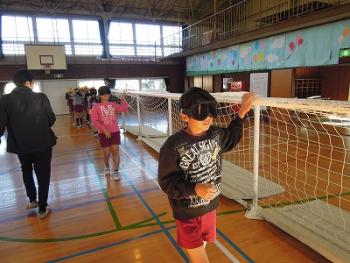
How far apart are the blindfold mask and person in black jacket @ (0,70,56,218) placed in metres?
1.94

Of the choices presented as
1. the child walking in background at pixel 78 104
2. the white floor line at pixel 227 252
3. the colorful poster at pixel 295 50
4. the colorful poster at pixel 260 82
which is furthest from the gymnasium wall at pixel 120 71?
the white floor line at pixel 227 252

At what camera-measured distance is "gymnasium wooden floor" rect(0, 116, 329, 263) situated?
209cm

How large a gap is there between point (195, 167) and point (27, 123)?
1.98m

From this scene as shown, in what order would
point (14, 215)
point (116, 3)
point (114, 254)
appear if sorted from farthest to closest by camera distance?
1. point (116, 3)
2. point (14, 215)
3. point (114, 254)

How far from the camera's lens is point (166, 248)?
7.11 ft

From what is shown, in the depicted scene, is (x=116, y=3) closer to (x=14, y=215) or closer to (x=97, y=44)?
(x=97, y=44)

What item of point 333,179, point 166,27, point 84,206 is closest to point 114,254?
point 84,206

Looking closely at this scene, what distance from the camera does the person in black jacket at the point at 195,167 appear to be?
45.2 inches

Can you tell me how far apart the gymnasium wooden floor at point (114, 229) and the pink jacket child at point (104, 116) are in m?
0.80

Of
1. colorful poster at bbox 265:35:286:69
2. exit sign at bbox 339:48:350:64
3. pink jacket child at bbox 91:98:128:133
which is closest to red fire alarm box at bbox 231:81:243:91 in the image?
colorful poster at bbox 265:35:286:69

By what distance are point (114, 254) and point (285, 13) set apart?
9.74 metres

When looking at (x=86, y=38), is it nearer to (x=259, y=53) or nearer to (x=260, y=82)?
(x=259, y=53)

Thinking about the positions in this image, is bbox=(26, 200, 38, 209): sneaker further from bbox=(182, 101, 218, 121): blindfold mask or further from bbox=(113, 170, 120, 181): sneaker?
bbox=(182, 101, 218, 121): blindfold mask

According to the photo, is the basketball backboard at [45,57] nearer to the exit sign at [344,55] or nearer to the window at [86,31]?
the window at [86,31]
